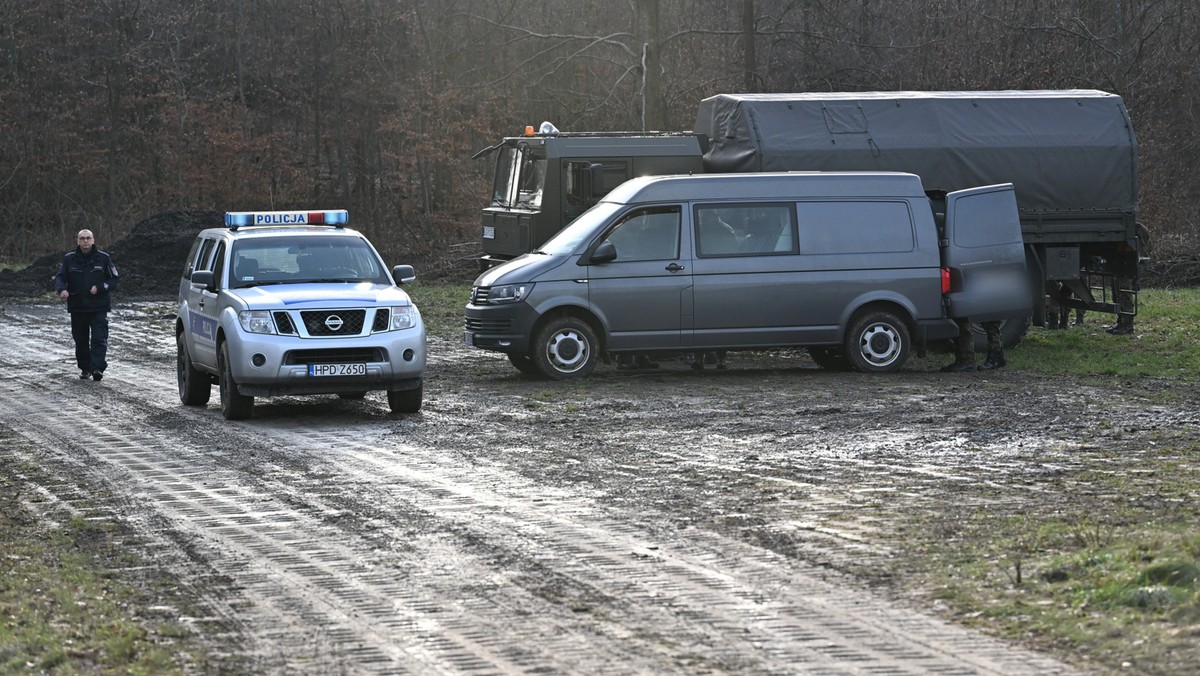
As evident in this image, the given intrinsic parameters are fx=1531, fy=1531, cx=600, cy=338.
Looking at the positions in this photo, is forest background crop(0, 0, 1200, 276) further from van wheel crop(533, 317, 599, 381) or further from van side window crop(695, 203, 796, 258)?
van wheel crop(533, 317, 599, 381)

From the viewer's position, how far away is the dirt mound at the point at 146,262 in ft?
108

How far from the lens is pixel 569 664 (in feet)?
19.7

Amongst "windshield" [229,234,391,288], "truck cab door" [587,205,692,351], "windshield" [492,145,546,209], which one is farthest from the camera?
"windshield" [492,145,546,209]

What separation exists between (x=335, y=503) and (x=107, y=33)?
37.4 metres

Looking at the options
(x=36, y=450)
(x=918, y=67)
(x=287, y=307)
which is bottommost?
(x=36, y=450)

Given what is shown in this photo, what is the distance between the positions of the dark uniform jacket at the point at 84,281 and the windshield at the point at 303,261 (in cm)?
393

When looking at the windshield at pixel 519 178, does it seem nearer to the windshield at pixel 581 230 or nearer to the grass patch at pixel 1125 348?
the windshield at pixel 581 230

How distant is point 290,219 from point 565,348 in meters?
3.24

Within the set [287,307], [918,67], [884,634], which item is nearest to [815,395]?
[287,307]

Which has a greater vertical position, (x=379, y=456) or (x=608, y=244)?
(x=608, y=244)

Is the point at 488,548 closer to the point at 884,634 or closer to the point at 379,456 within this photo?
the point at 884,634

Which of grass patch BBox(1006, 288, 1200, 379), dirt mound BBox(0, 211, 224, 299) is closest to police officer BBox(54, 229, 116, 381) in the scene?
grass patch BBox(1006, 288, 1200, 379)

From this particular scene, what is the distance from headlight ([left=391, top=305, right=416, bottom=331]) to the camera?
46.3ft

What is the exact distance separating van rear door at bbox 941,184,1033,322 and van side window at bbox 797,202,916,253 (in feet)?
1.91
